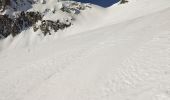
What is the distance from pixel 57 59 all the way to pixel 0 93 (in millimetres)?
7001

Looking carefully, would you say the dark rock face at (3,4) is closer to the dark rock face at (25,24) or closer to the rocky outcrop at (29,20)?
the rocky outcrop at (29,20)

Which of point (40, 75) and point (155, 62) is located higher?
point (155, 62)

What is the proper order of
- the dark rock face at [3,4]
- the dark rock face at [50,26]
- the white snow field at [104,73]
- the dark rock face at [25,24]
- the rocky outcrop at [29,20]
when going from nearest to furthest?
the white snow field at [104,73]
the dark rock face at [50,26]
the dark rock face at [25,24]
the rocky outcrop at [29,20]
the dark rock face at [3,4]

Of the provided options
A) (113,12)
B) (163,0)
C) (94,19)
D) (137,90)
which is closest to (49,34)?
(94,19)

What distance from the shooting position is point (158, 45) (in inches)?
778

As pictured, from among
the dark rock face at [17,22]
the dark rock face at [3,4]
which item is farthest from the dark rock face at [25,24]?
the dark rock face at [3,4]

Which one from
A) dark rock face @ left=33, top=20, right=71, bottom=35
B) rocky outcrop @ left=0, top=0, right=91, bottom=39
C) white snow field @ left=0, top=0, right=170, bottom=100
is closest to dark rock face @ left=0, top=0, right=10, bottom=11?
rocky outcrop @ left=0, top=0, right=91, bottom=39

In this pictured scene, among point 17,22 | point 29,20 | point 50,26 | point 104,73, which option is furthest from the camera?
point 29,20

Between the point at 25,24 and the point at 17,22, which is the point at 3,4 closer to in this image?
the point at 17,22

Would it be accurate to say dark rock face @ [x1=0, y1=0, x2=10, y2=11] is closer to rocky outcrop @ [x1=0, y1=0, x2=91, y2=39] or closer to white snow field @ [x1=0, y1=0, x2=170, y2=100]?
rocky outcrop @ [x1=0, y1=0, x2=91, y2=39]

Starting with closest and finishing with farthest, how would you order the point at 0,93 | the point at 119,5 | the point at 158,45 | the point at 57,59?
the point at 158,45 < the point at 0,93 < the point at 57,59 < the point at 119,5

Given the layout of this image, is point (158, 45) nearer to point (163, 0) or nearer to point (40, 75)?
point (40, 75)

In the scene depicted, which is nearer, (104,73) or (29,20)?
(104,73)

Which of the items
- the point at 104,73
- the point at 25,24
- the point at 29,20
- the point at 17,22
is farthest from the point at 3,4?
the point at 104,73
